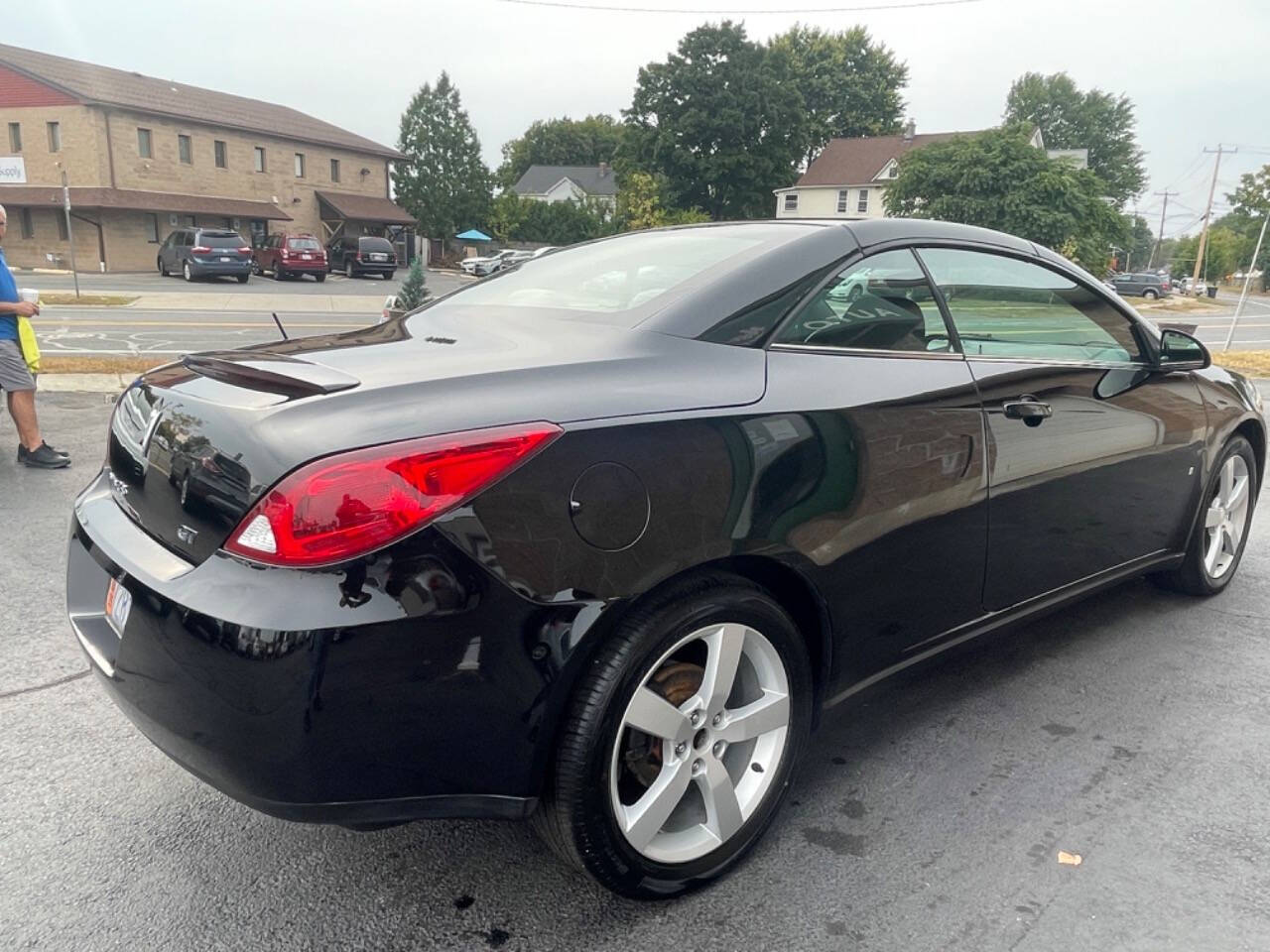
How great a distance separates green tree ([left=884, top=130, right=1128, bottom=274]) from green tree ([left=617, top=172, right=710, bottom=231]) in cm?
1634

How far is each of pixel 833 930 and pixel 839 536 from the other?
2.96ft

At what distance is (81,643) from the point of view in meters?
2.23

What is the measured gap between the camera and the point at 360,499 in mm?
1732

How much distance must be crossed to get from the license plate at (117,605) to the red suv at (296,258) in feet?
108

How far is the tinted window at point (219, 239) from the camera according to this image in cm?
2953

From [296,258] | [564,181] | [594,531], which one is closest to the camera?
[594,531]

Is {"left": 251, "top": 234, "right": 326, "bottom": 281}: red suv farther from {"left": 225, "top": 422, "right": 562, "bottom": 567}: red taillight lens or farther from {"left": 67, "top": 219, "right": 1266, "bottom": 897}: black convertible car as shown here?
{"left": 225, "top": 422, "right": 562, "bottom": 567}: red taillight lens

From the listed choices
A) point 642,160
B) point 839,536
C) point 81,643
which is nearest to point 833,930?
point 839,536

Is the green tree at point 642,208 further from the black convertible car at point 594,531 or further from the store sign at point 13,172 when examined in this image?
the black convertible car at point 594,531

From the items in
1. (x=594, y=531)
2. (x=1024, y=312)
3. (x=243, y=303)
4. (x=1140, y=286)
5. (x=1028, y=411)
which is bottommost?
(x=243, y=303)

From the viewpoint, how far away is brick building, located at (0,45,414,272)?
124 ft

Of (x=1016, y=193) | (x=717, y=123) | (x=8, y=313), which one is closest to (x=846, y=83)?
(x=717, y=123)

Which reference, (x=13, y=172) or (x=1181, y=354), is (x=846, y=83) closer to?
(x=13, y=172)

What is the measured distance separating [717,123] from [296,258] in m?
32.9
